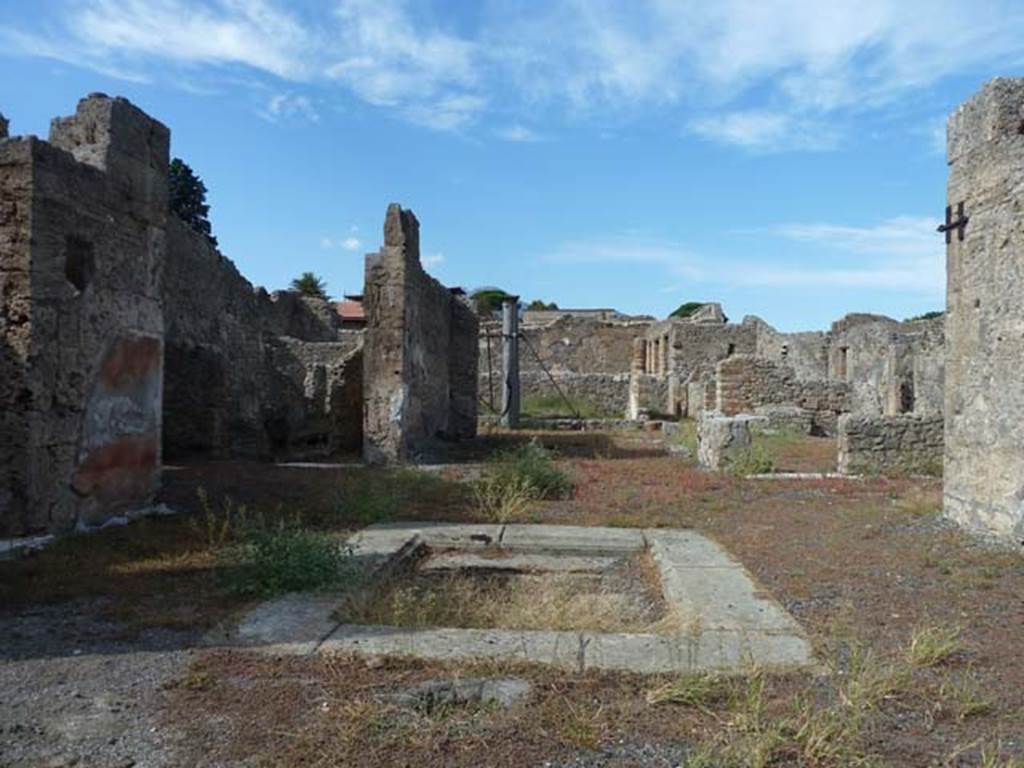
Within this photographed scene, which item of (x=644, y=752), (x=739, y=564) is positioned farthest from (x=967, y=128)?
(x=644, y=752)

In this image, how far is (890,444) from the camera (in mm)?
13477

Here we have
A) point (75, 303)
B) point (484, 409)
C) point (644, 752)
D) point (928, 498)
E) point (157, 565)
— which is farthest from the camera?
point (484, 409)

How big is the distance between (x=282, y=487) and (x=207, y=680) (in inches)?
261

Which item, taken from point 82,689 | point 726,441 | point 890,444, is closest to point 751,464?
point 726,441

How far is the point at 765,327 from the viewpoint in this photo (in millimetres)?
34375

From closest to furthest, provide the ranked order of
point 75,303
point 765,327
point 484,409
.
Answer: point 75,303 → point 484,409 → point 765,327

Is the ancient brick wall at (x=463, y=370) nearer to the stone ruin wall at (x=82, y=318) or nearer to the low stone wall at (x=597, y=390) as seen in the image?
the stone ruin wall at (x=82, y=318)

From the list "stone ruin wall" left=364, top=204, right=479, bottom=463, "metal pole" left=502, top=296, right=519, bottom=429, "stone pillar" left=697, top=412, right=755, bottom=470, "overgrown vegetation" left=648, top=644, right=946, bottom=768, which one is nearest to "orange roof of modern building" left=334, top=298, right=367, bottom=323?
"metal pole" left=502, top=296, right=519, bottom=429

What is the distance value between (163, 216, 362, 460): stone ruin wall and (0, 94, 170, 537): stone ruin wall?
18.2ft

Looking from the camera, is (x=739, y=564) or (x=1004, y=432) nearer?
(x=739, y=564)

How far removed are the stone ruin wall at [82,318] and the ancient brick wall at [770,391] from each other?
17.8 metres

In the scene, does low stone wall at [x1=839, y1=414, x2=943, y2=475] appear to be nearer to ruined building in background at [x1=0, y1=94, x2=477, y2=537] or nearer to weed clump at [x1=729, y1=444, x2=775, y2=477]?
weed clump at [x1=729, y1=444, x2=775, y2=477]

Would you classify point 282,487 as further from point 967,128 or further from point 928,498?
point 967,128

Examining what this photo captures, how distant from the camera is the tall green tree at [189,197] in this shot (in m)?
37.8
